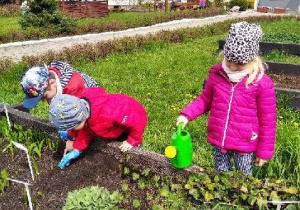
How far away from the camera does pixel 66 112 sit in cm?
250

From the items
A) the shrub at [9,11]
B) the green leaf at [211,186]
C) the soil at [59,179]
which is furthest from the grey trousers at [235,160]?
the shrub at [9,11]

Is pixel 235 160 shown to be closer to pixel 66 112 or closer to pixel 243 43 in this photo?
pixel 243 43

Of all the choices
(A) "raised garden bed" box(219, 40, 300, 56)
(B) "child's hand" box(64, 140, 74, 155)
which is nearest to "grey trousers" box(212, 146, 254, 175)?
(B) "child's hand" box(64, 140, 74, 155)

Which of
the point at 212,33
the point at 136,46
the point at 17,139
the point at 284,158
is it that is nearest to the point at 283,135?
the point at 284,158

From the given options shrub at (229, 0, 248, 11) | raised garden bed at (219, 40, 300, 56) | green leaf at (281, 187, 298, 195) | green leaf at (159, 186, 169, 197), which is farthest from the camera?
shrub at (229, 0, 248, 11)

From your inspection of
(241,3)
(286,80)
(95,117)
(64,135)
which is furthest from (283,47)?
(241,3)

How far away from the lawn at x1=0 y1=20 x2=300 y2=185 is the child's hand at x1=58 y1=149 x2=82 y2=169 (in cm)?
90

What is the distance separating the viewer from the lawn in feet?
9.83

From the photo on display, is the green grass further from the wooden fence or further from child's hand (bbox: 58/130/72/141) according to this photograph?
child's hand (bbox: 58/130/72/141)

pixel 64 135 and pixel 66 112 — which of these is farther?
pixel 64 135

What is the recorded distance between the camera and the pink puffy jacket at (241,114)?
233cm

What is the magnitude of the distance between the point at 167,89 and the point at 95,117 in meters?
3.30

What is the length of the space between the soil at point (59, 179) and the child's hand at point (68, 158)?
5 centimetres

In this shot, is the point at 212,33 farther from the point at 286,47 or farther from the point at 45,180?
the point at 45,180
